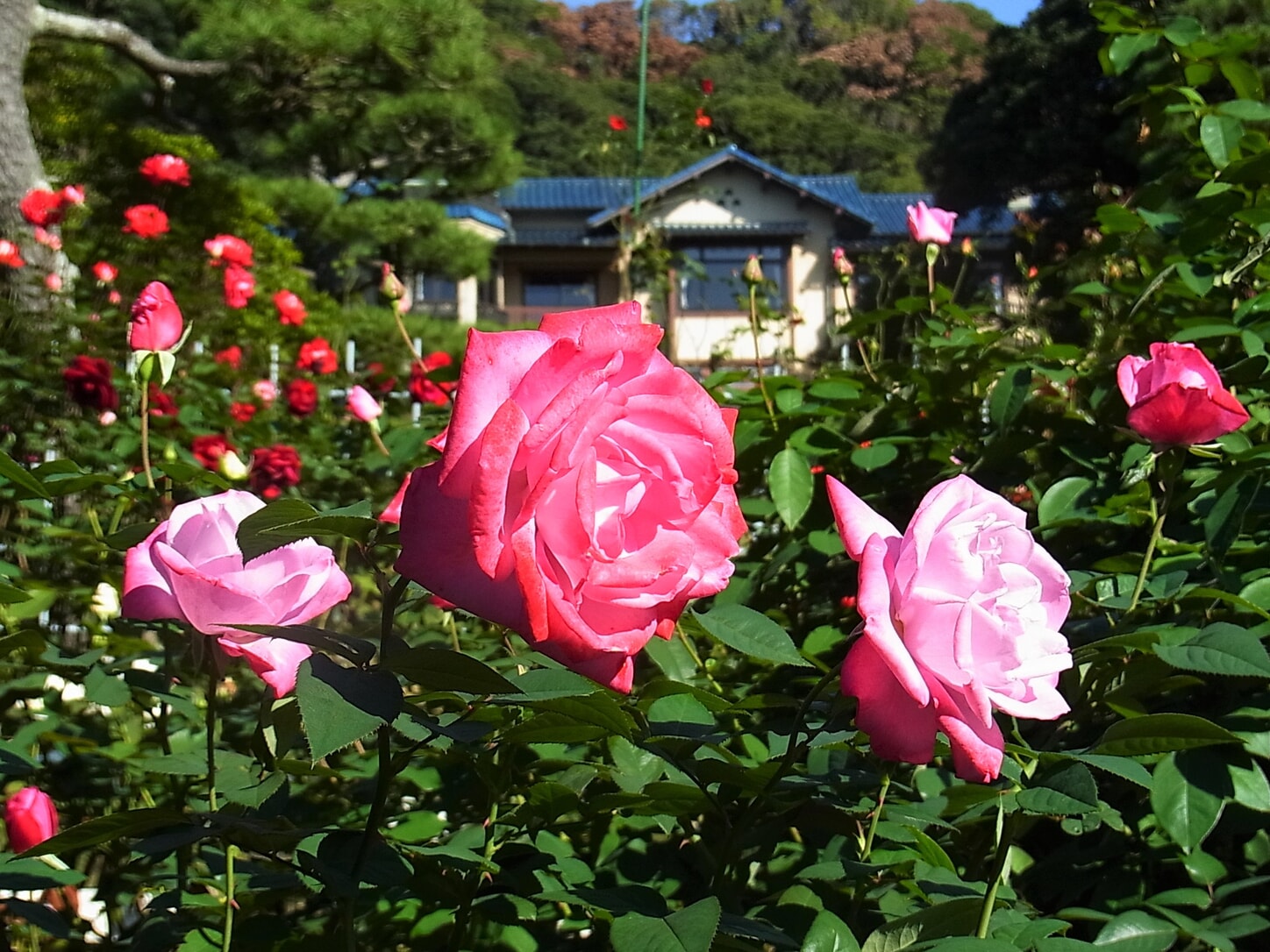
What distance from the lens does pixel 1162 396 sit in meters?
0.84

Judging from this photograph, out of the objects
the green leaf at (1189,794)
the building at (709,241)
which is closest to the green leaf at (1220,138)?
the green leaf at (1189,794)

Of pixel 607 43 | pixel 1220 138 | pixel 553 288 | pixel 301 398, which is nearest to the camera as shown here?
pixel 1220 138

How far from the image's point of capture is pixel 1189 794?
84cm

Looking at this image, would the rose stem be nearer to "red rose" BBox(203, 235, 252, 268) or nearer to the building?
"red rose" BBox(203, 235, 252, 268)

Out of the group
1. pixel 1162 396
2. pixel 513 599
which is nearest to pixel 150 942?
pixel 513 599

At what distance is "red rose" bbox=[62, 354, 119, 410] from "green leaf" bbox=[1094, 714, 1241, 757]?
5.88 feet

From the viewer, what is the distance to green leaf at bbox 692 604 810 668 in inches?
20.9

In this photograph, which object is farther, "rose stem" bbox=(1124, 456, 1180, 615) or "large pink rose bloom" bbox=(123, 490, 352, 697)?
"rose stem" bbox=(1124, 456, 1180, 615)

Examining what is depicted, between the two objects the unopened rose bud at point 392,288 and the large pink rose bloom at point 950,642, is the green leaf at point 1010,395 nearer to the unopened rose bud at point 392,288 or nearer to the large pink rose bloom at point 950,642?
the large pink rose bloom at point 950,642

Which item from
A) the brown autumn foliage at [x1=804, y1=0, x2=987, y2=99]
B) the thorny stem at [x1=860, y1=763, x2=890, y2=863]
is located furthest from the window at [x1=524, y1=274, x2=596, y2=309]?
the brown autumn foliage at [x1=804, y1=0, x2=987, y2=99]

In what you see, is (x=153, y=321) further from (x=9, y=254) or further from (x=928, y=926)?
(x=9, y=254)

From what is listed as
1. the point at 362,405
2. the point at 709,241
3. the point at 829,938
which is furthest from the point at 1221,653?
the point at 709,241

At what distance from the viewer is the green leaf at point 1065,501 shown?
108 cm

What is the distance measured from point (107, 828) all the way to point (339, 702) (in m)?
0.17
